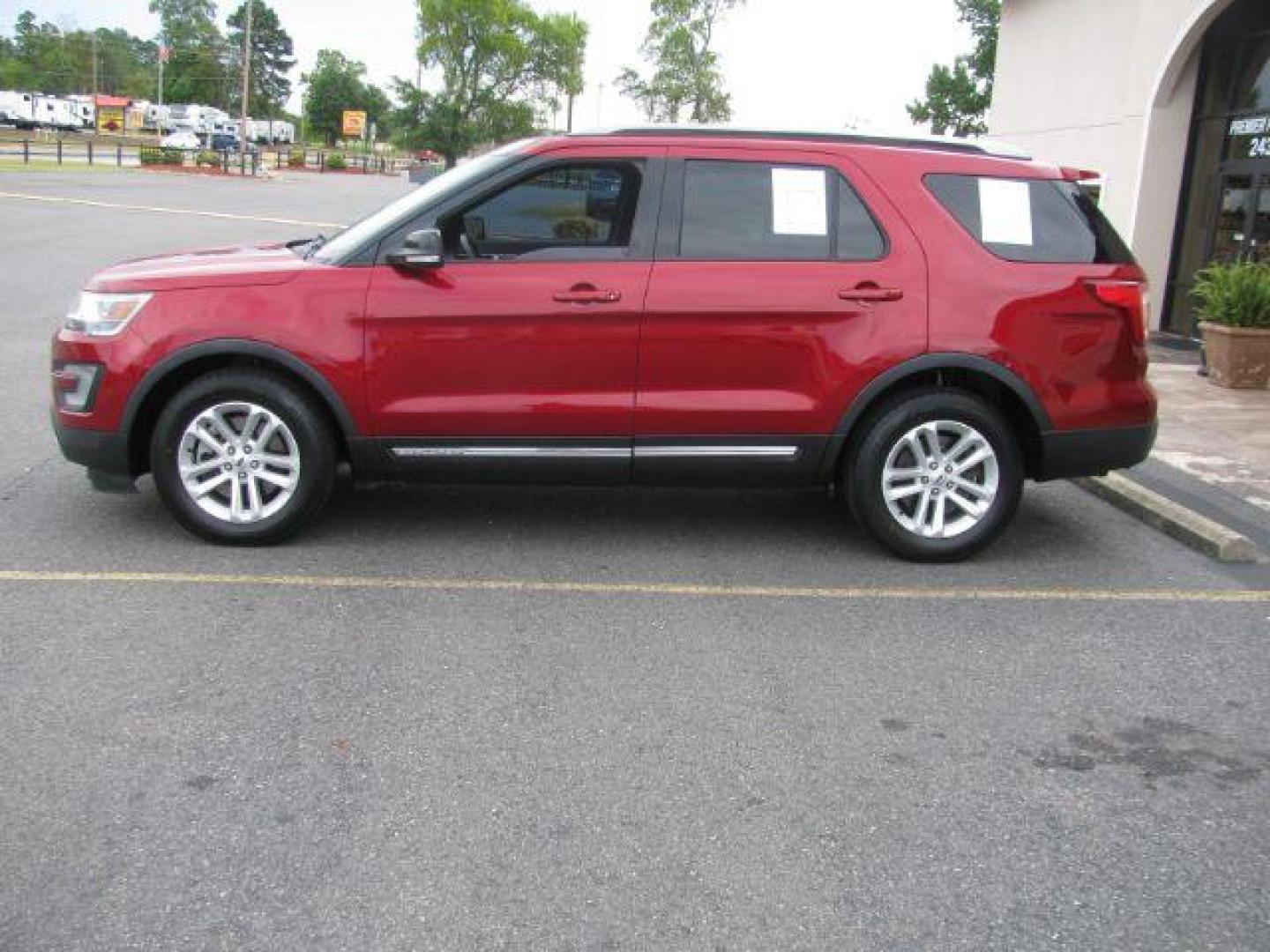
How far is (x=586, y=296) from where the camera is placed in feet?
17.8

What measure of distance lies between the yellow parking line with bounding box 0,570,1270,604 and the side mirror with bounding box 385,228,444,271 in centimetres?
136

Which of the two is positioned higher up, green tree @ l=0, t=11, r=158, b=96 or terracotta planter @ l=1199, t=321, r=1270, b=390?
green tree @ l=0, t=11, r=158, b=96

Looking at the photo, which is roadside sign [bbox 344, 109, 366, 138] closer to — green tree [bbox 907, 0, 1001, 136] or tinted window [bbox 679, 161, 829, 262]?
green tree [bbox 907, 0, 1001, 136]

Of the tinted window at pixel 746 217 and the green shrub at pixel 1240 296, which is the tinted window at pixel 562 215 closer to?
the tinted window at pixel 746 217

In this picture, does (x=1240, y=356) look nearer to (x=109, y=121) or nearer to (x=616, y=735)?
(x=616, y=735)

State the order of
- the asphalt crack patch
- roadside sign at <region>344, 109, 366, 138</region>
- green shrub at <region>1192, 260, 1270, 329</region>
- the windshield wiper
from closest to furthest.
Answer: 1. the asphalt crack patch
2. the windshield wiper
3. green shrub at <region>1192, 260, 1270, 329</region>
4. roadside sign at <region>344, 109, 366, 138</region>

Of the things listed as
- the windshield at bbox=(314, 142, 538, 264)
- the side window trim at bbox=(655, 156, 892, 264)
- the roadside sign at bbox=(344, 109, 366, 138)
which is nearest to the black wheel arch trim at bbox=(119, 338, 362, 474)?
the windshield at bbox=(314, 142, 538, 264)

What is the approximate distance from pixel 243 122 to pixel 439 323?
194ft

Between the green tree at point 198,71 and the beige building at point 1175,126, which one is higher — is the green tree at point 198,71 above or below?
above

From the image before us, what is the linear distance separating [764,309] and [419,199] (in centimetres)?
164

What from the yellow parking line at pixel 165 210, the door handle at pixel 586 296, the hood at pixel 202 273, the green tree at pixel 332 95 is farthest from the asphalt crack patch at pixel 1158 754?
the green tree at pixel 332 95

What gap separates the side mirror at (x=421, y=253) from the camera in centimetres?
533

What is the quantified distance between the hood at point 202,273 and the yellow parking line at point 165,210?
20.4 m

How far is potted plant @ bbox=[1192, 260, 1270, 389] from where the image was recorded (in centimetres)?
1033
